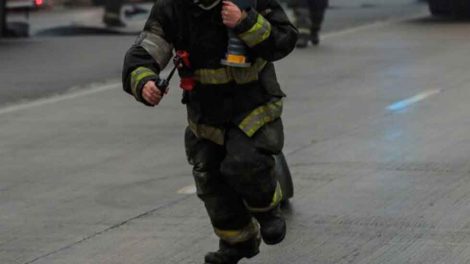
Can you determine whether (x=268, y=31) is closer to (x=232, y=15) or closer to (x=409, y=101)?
(x=232, y=15)

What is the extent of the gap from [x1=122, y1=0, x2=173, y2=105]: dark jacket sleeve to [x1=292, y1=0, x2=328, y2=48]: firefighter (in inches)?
468

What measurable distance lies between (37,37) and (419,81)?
8879 mm

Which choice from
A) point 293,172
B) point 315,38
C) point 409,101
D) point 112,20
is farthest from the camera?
point 112,20

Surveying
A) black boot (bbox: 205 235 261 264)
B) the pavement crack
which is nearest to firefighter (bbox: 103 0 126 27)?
the pavement crack

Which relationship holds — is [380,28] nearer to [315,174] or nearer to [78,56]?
[78,56]

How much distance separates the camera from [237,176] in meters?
5.10

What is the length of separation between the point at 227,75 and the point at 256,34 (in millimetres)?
263

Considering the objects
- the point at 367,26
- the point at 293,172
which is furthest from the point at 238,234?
the point at 367,26

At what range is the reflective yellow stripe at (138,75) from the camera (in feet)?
16.4

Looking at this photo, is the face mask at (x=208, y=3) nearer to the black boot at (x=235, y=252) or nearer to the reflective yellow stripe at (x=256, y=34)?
the reflective yellow stripe at (x=256, y=34)

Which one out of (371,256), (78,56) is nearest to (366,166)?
(371,256)

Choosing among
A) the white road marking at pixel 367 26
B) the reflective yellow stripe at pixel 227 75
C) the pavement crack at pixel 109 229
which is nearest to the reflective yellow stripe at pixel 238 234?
the reflective yellow stripe at pixel 227 75

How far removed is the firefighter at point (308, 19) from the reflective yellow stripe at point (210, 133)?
1188cm

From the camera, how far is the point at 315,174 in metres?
8.07
